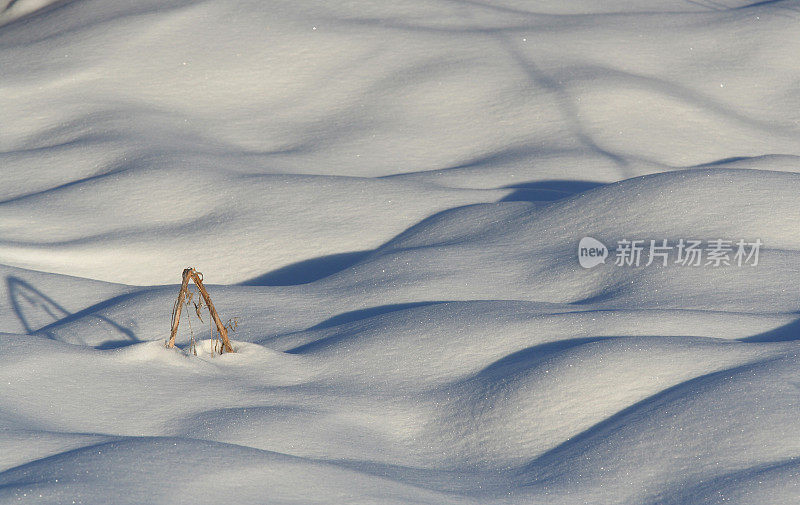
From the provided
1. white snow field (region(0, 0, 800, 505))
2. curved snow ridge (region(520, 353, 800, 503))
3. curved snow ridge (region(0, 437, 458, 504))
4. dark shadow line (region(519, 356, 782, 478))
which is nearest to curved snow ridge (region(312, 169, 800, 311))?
white snow field (region(0, 0, 800, 505))

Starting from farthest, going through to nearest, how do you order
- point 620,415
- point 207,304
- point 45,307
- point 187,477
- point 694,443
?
point 45,307 → point 207,304 → point 620,415 → point 694,443 → point 187,477

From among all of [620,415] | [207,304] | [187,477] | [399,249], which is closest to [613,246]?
Result: [399,249]

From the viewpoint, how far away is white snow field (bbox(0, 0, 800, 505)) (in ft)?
5.63

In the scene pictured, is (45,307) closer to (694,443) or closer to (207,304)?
(207,304)

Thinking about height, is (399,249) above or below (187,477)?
above

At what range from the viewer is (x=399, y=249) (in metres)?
3.08

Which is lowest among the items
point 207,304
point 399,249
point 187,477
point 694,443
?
point 187,477

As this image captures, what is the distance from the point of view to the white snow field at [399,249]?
1.72 metres

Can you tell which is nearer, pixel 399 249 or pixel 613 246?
pixel 613 246

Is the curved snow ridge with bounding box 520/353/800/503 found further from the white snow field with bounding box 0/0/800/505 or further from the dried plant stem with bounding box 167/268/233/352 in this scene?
the dried plant stem with bounding box 167/268/233/352

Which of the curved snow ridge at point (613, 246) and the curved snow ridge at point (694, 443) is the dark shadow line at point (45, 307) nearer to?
the curved snow ridge at point (613, 246)

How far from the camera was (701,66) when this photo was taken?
4.76 m

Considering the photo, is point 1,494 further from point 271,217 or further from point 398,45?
point 398,45

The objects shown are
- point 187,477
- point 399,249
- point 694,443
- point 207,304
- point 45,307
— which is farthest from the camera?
point 399,249
